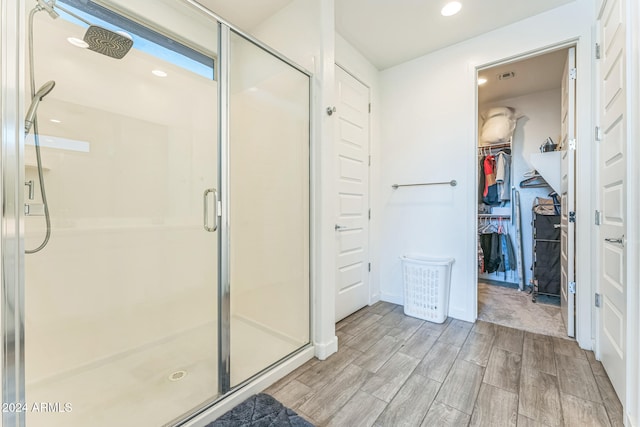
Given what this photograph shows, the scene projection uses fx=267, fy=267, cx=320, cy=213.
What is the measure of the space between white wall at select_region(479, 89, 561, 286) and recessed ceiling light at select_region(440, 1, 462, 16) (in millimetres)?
2222

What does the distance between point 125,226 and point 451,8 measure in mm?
2947

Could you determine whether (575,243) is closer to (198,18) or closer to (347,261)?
(347,261)

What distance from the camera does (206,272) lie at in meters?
1.85

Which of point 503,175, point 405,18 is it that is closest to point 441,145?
point 405,18

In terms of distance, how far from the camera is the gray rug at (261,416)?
1267 millimetres

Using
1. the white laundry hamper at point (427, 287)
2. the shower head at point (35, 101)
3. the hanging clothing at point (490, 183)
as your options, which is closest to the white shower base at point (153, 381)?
the shower head at point (35, 101)

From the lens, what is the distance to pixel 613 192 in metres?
1.55

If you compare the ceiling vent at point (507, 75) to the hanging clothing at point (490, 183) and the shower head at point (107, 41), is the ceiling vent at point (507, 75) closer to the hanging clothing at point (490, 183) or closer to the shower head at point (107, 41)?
the hanging clothing at point (490, 183)

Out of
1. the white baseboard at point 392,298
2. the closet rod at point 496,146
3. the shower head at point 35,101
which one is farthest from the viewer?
the closet rod at point 496,146

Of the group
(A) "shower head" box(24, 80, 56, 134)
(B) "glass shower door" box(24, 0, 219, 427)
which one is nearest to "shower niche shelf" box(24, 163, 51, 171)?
(B) "glass shower door" box(24, 0, 219, 427)

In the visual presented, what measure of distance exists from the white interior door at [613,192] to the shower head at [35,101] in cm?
270

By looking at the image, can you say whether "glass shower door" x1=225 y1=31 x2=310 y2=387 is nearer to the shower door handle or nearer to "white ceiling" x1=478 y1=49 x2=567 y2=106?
the shower door handle

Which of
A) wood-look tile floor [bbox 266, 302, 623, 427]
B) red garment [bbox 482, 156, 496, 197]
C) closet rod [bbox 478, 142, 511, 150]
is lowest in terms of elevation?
wood-look tile floor [bbox 266, 302, 623, 427]

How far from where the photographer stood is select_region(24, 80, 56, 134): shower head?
1043 millimetres
